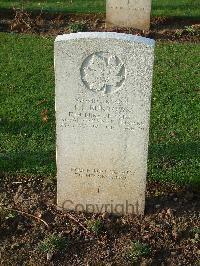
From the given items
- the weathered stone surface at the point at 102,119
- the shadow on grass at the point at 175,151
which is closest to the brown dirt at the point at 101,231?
the weathered stone surface at the point at 102,119

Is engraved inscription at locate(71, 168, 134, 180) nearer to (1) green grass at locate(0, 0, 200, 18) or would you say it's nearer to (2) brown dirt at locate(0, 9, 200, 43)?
(2) brown dirt at locate(0, 9, 200, 43)

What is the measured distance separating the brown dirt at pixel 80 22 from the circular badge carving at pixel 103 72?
18.5 ft

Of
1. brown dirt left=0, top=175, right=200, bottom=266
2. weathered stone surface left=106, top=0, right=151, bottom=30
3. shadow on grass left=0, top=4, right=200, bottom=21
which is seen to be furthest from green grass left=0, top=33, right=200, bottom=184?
shadow on grass left=0, top=4, right=200, bottom=21

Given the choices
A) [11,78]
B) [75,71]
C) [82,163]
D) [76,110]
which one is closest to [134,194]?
[82,163]

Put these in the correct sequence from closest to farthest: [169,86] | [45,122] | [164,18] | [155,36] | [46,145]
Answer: [46,145] < [45,122] < [169,86] < [155,36] < [164,18]

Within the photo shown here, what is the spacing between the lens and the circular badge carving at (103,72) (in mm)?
4125

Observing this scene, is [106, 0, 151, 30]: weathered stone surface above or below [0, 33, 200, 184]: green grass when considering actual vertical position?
above

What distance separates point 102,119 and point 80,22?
612cm

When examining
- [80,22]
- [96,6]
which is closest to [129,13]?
[80,22]

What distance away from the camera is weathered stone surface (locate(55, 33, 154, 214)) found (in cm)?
408

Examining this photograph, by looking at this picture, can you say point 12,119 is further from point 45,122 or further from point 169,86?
point 169,86

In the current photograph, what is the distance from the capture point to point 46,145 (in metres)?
6.02

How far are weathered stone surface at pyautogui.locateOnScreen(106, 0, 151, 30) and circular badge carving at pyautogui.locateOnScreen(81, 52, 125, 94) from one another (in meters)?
5.83

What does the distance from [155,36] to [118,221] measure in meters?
5.67
